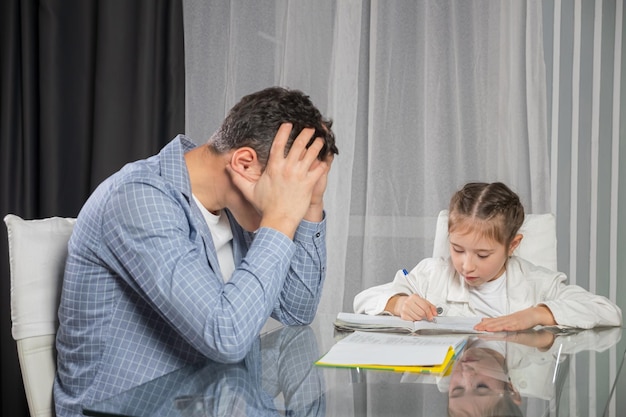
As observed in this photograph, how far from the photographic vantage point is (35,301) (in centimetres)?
139

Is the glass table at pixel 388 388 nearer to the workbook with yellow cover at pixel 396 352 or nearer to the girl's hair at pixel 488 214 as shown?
the workbook with yellow cover at pixel 396 352

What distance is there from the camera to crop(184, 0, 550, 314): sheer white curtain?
279 centimetres

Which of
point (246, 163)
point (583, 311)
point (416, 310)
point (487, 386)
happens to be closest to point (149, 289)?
point (246, 163)

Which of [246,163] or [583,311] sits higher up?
[246,163]

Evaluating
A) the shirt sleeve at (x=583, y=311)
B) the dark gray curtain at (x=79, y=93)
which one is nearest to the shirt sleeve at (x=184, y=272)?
the shirt sleeve at (x=583, y=311)

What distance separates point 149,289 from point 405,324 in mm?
761

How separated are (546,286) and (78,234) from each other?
54.6 inches

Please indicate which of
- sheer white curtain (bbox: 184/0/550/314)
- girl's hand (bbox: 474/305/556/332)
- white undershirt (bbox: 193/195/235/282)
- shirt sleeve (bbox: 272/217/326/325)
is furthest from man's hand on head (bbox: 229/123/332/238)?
sheer white curtain (bbox: 184/0/550/314)

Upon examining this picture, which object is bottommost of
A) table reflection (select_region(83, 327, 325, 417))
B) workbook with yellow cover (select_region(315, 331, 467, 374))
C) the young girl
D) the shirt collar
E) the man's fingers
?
table reflection (select_region(83, 327, 325, 417))

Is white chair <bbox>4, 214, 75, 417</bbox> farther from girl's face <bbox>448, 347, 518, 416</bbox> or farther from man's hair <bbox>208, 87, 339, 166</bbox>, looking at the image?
girl's face <bbox>448, 347, 518, 416</bbox>

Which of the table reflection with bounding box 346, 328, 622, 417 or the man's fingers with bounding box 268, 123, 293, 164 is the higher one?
the man's fingers with bounding box 268, 123, 293, 164

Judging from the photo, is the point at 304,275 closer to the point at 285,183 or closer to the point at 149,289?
the point at 285,183

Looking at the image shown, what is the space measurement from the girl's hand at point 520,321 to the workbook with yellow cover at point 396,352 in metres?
0.17

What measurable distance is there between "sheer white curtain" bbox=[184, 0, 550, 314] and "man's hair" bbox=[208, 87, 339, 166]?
Result: 1.45 meters
